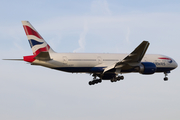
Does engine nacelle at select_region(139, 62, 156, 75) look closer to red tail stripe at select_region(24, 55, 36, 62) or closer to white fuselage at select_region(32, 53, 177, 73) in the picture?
white fuselage at select_region(32, 53, 177, 73)

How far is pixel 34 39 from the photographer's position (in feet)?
146

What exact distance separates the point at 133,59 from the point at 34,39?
1426cm

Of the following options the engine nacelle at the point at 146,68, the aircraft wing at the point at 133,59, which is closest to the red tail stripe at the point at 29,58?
the aircraft wing at the point at 133,59

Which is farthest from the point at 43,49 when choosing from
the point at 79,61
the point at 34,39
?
the point at 79,61

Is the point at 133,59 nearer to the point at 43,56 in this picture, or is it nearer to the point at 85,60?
the point at 85,60

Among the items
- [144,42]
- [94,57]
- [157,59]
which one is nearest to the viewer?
[144,42]

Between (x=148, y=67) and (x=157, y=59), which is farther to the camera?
(x=157, y=59)

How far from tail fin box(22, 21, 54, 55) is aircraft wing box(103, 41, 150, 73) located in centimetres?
989

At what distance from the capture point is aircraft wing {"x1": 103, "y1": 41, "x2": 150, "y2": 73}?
40.6 m

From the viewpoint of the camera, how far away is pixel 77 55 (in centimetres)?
4531

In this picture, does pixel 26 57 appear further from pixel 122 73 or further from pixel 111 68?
pixel 122 73

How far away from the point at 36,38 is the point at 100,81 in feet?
43.4

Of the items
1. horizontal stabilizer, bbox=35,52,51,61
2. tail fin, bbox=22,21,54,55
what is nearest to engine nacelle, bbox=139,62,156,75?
horizontal stabilizer, bbox=35,52,51,61

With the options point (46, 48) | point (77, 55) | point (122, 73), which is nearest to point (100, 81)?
point (122, 73)
